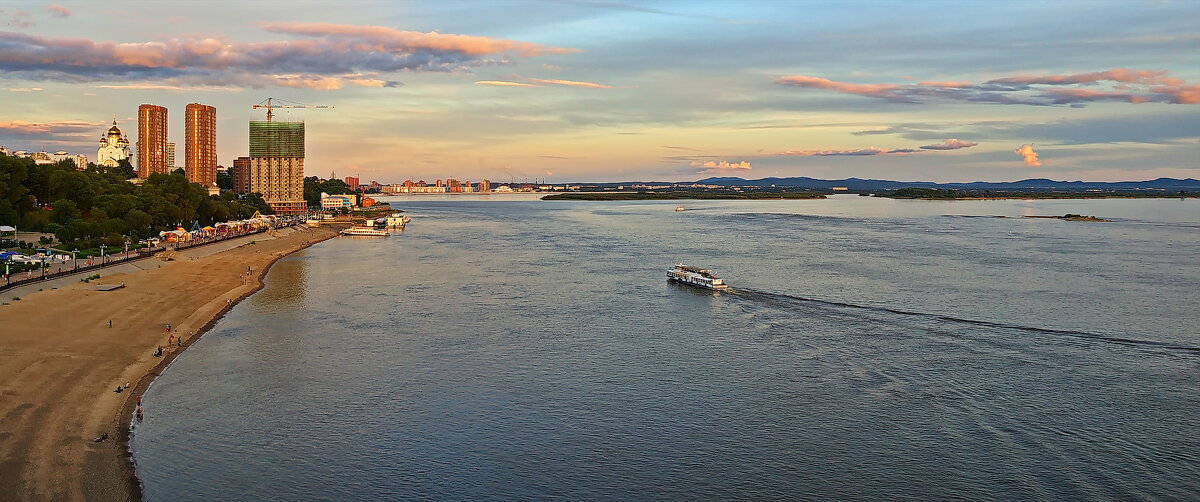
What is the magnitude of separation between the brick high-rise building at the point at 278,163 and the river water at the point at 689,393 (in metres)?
102

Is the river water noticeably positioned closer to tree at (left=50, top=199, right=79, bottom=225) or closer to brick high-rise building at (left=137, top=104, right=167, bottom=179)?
tree at (left=50, top=199, right=79, bottom=225)

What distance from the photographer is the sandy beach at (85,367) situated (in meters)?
13.8

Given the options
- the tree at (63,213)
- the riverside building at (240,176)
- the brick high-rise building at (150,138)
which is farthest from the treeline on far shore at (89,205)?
the brick high-rise building at (150,138)

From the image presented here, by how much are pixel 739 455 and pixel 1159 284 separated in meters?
30.8

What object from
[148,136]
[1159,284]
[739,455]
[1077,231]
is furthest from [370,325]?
[148,136]

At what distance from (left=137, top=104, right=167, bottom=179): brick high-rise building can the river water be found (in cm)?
16212

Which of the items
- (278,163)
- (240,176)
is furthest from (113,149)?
(240,176)

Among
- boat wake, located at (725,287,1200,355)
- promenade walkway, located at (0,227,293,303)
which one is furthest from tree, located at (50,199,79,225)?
boat wake, located at (725,287,1200,355)

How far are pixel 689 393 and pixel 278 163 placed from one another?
12980 centimetres

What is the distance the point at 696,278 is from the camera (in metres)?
37.7

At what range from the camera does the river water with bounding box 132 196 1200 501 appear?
14.8 m

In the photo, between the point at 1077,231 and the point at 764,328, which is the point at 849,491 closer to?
the point at 764,328

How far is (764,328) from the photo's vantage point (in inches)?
1083

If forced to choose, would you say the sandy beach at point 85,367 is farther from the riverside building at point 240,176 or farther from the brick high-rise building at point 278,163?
the riverside building at point 240,176
